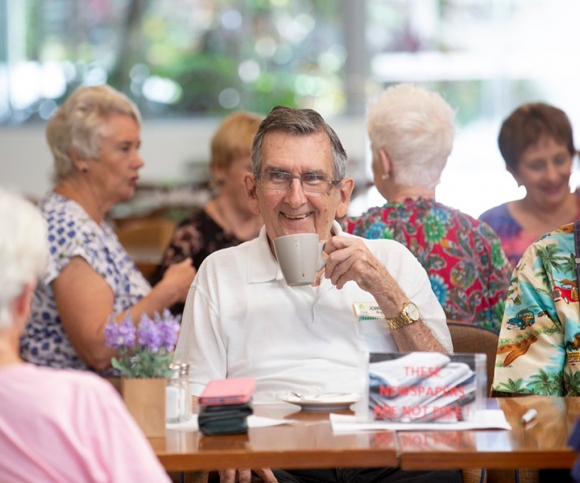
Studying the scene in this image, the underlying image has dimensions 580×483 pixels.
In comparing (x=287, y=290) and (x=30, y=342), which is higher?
(x=287, y=290)

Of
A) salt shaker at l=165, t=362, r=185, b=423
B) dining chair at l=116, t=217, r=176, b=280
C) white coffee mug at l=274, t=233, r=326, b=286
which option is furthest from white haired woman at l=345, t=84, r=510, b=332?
dining chair at l=116, t=217, r=176, b=280

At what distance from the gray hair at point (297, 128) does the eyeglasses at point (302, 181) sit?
0.10 ft

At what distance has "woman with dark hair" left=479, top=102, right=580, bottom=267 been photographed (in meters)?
3.63

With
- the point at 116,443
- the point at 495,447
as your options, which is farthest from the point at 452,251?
the point at 116,443

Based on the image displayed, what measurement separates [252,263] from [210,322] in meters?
0.18

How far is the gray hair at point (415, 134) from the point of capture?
2.93 meters

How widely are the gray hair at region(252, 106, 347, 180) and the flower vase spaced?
31.3 inches

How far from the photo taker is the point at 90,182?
3221 mm

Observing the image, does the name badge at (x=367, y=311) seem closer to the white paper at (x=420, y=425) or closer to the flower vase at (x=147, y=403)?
the white paper at (x=420, y=425)

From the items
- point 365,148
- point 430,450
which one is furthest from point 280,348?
point 365,148

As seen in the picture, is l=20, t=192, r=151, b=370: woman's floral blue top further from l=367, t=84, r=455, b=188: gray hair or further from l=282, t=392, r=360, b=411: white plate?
l=282, t=392, r=360, b=411: white plate

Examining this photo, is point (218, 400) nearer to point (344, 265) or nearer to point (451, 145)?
point (344, 265)

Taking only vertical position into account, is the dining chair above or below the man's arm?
below

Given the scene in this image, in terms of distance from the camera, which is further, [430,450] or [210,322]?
[210,322]
